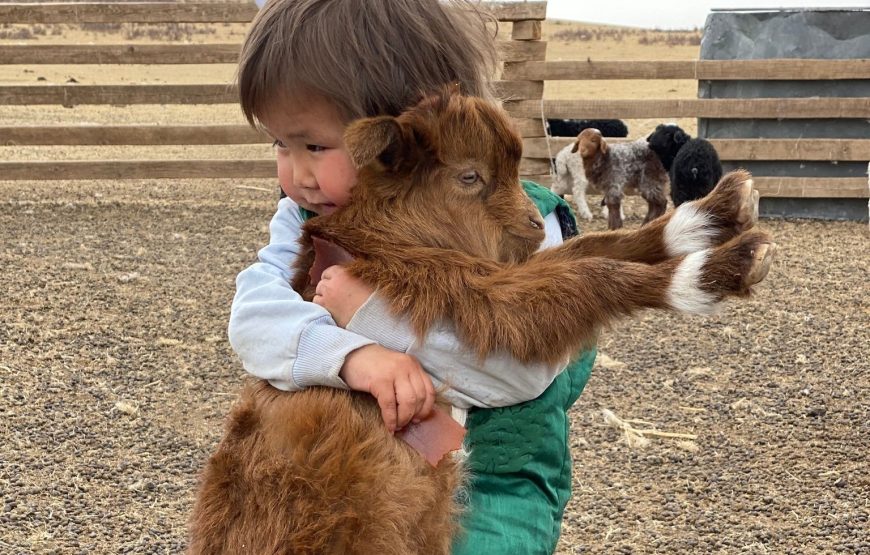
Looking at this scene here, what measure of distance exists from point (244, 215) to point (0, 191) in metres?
3.36

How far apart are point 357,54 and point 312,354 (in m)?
0.76

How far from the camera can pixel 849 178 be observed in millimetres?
10906

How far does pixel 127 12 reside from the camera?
1131 centimetres

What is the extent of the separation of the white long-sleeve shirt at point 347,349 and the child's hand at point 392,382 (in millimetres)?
32

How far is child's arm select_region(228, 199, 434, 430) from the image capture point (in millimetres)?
2201

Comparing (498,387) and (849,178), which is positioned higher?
(498,387)

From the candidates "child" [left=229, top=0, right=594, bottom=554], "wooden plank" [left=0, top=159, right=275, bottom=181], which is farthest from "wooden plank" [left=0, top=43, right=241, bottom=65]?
"child" [left=229, top=0, right=594, bottom=554]

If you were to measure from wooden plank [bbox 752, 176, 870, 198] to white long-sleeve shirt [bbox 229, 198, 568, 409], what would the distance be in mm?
9259

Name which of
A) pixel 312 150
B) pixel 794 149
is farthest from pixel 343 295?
pixel 794 149

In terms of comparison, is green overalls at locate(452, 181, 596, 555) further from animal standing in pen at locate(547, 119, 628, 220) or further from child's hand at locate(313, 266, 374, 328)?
animal standing in pen at locate(547, 119, 628, 220)

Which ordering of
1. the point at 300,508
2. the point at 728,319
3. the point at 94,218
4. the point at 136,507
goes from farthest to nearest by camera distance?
the point at 94,218, the point at 728,319, the point at 136,507, the point at 300,508

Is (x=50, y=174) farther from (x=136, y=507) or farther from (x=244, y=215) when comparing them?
(x=136, y=507)

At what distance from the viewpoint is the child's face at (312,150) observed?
7.91ft

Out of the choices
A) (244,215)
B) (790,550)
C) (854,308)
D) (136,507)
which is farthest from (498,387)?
(244,215)
